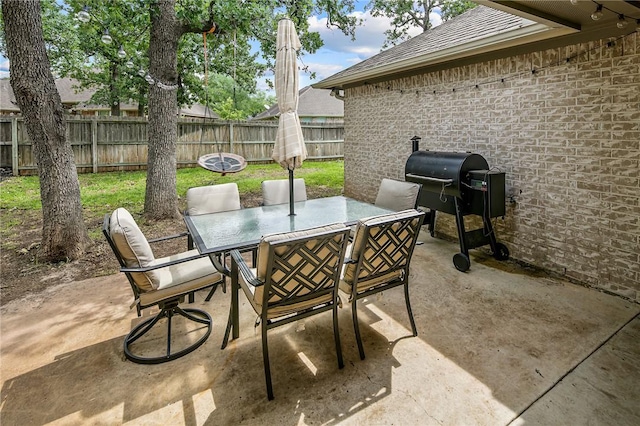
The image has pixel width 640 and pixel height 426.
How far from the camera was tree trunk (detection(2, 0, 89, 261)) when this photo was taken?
391 cm

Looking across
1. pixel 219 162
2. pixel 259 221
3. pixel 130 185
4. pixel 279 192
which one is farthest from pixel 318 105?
pixel 259 221

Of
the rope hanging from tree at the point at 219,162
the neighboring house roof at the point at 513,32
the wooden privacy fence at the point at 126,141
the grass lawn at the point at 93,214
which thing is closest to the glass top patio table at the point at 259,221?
the rope hanging from tree at the point at 219,162

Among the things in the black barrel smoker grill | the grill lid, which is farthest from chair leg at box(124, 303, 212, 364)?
the grill lid

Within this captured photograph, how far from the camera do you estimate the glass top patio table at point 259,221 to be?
111 inches

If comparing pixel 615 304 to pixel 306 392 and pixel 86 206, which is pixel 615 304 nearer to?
pixel 306 392

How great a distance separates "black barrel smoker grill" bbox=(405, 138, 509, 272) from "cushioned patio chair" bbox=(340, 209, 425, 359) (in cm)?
189

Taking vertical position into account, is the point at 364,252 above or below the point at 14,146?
below

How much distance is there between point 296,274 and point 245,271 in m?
0.44

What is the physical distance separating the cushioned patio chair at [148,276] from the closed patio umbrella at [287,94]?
137cm

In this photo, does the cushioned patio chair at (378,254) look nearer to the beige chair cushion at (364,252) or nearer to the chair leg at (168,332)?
the beige chair cushion at (364,252)

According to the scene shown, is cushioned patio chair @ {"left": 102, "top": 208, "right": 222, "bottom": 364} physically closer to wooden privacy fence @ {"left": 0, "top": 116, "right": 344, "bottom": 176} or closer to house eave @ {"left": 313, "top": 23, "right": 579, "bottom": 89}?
house eave @ {"left": 313, "top": 23, "right": 579, "bottom": 89}

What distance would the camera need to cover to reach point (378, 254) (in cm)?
260

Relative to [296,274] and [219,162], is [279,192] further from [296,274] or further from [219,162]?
[296,274]

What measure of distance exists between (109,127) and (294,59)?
382 inches
